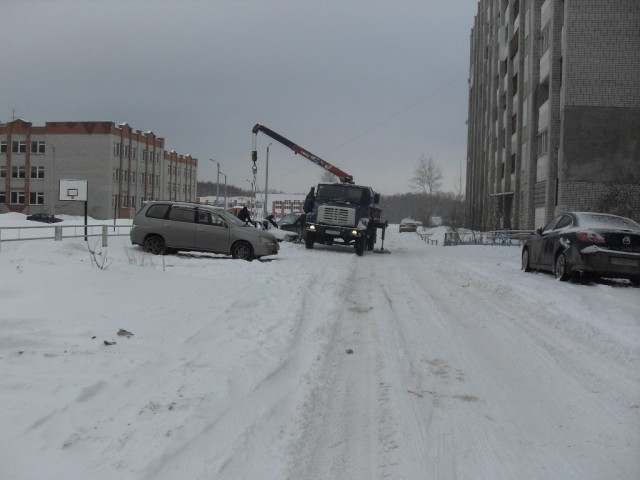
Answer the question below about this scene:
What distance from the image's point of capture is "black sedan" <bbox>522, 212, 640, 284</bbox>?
10875 mm

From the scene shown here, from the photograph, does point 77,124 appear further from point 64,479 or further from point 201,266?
point 64,479

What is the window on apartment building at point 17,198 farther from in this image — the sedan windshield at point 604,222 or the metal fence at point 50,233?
the sedan windshield at point 604,222

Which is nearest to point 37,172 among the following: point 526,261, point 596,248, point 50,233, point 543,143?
point 50,233

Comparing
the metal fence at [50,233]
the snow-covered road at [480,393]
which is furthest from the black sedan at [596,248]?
the metal fence at [50,233]

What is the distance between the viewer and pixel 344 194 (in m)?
22.9

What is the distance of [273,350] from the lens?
627 cm

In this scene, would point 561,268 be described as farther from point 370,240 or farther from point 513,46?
point 513,46

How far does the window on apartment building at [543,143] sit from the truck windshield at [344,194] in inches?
565

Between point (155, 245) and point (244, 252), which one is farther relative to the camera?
point (155, 245)

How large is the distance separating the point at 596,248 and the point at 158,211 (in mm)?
12009

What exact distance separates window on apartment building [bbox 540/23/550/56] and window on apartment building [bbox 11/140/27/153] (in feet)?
207

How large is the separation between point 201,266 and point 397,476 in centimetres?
1079

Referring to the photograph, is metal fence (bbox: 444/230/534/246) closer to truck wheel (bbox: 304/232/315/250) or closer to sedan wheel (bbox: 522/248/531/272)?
truck wheel (bbox: 304/232/315/250)

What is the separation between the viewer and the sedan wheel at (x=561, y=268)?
1168cm
